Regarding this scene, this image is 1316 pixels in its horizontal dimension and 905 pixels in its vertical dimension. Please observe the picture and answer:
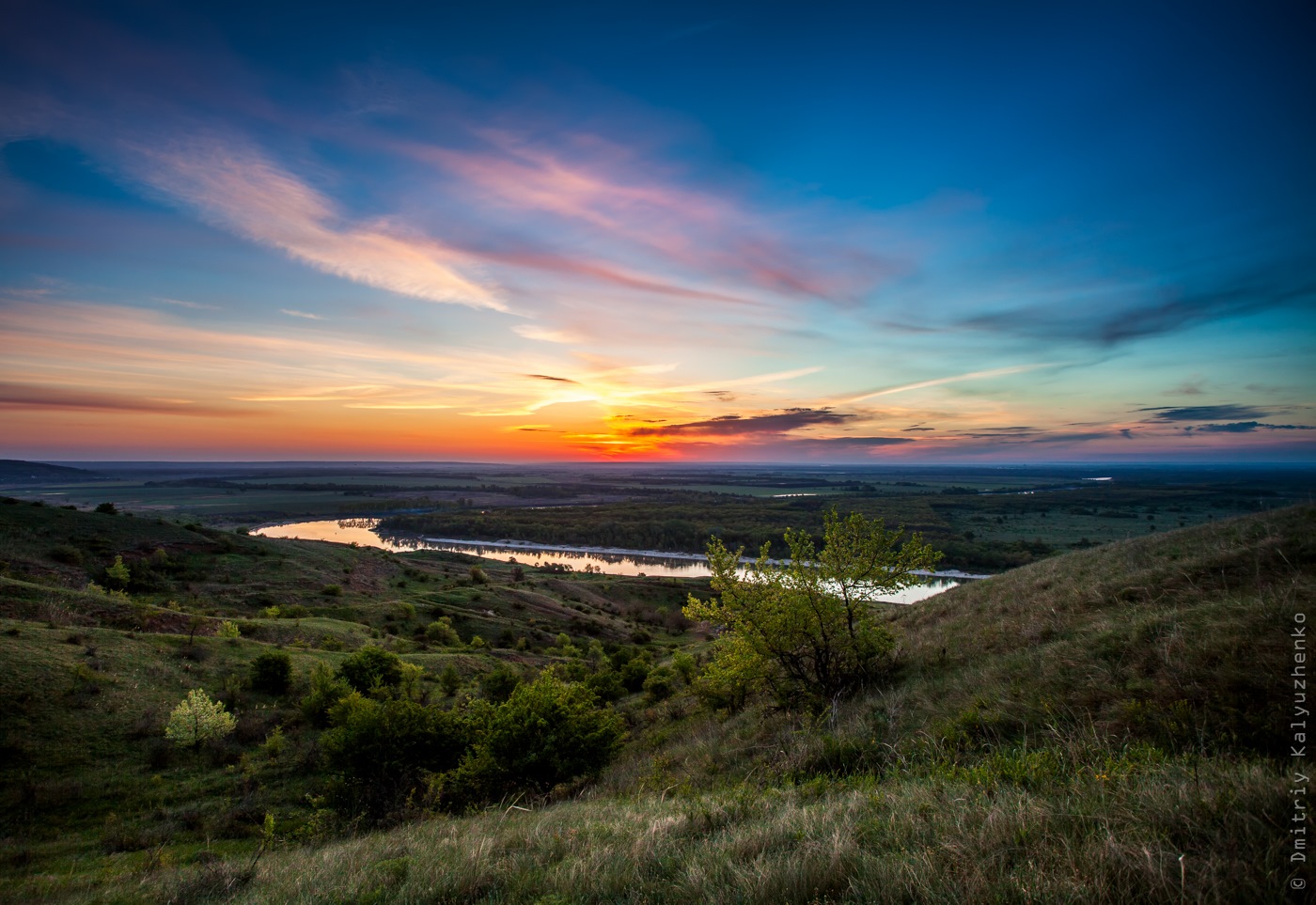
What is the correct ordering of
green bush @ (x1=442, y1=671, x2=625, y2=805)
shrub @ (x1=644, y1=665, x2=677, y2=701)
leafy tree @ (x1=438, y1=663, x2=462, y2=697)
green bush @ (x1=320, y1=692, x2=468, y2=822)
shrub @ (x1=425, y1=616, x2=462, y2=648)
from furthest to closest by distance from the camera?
shrub @ (x1=425, y1=616, x2=462, y2=648), shrub @ (x1=644, y1=665, x2=677, y2=701), leafy tree @ (x1=438, y1=663, x2=462, y2=697), green bush @ (x1=320, y1=692, x2=468, y2=822), green bush @ (x1=442, y1=671, x2=625, y2=805)

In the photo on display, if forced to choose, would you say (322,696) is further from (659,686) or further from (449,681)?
(659,686)

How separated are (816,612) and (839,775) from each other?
4.98 m

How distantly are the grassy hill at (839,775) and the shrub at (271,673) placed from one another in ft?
2.34

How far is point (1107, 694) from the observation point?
7324 mm

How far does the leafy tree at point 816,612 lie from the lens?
500 inches

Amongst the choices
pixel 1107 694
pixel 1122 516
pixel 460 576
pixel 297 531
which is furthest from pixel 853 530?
pixel 297 531

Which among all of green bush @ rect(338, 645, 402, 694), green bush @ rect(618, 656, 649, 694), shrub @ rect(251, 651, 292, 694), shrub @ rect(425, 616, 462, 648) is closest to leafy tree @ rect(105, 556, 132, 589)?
shrub @ rect(425, 616, 462, 648)

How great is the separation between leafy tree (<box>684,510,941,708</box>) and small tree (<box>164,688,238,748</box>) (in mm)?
17295

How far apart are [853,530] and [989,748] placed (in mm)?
6489

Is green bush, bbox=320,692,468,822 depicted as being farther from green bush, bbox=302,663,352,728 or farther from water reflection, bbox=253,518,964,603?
water reflection, bbox=253,518,964,603

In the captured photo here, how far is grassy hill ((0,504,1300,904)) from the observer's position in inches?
146

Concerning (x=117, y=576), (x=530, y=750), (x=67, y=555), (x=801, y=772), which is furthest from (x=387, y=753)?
(x=67, y=555)

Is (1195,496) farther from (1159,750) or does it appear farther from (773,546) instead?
(1159,750)

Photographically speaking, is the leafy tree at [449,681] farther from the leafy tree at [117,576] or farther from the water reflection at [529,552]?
the water reflection at [529,552]
